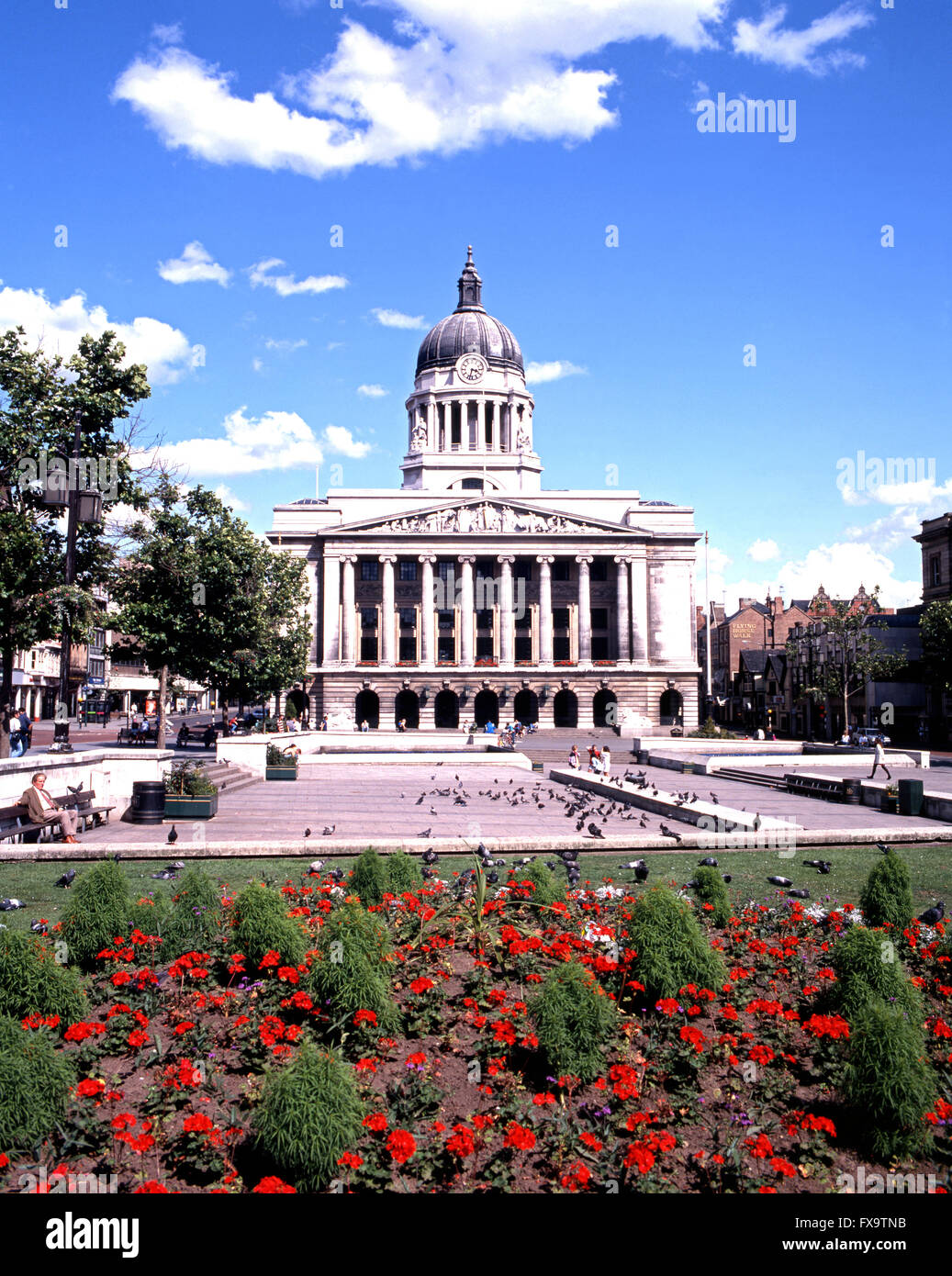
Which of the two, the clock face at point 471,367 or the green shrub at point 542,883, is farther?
the clock face at point 471,367

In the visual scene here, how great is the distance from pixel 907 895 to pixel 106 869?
915 cm

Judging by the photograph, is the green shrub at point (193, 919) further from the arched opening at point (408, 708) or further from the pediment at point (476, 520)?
the pediment at point (476, 520)

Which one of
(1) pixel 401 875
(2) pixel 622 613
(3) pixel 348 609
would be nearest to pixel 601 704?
(2) pixel 622 613

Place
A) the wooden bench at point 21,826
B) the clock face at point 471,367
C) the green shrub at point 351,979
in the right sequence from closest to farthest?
the green shrub at point 351,979
the wooden bench at point 21,826
the clock face at point 471,367

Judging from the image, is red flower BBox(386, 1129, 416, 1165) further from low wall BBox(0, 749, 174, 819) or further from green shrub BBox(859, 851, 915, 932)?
low wall BBox(0, 749, 174, 819)

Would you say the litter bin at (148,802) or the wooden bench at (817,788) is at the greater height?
the litter bin at (148,802)

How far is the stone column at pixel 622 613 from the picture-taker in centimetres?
8531

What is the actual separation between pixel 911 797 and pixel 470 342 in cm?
9166

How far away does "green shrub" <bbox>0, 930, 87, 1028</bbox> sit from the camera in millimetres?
8250

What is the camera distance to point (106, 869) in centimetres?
1045

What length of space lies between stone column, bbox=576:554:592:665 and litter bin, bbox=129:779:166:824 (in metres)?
64.4

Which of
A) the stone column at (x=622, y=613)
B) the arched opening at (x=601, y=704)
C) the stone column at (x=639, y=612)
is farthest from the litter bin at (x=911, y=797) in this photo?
the stone column at (x=622, y=613)

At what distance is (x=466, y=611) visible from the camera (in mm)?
84188

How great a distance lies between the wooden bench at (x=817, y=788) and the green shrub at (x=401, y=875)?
806 inches
